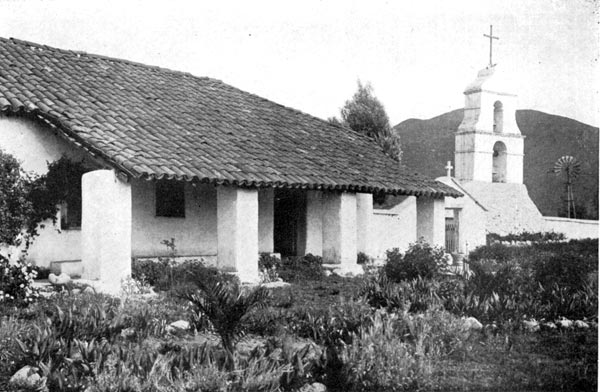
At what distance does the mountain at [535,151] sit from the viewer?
26656 millimetres

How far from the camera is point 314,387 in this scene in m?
6.35

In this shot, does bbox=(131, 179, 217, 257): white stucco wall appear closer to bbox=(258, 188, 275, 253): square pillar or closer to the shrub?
bbox=(258, 188, 275, 253): square pillar

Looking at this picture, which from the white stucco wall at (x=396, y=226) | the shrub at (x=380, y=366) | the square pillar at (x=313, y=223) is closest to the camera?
the shrub at (x=380, y=366)

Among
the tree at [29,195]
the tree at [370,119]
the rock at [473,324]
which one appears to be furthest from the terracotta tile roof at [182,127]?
the tree at [370,119]

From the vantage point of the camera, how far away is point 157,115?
16219 mm

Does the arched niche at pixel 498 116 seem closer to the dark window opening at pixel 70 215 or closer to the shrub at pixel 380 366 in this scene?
the dark window opening at pixel 70 215

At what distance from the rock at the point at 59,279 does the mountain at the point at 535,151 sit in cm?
1306

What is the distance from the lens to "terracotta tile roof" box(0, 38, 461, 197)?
13.7m

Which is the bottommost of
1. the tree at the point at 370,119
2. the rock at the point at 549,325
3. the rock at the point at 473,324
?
the rock at the point at 549,325

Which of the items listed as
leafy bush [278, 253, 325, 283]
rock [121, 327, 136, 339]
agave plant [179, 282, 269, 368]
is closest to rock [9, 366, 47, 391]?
rock [121, 327, 136, 339]

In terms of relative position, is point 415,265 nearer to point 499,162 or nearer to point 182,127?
point 182,127

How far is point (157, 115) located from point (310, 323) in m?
9.45

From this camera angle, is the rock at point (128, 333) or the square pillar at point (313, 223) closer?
the rock at point (128, 333)

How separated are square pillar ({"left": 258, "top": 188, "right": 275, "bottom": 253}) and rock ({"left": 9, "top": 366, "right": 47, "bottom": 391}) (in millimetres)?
11359
